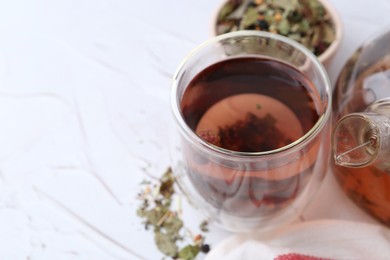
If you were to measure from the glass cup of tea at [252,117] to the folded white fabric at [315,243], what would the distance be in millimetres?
17

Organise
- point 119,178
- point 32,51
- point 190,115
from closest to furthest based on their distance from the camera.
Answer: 1. point 190,115
2. point 119,178
3. point 32,51

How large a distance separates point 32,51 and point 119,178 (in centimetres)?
→ 24

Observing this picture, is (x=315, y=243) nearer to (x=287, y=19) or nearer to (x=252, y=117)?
(x=252, y=117)

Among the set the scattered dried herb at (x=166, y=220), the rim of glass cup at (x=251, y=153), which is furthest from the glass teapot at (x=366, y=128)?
the scattered dried herb at (x=166, y=220)

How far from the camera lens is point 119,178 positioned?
73cm

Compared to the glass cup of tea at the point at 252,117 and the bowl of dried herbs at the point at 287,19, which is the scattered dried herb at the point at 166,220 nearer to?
the glass cup of tea at the point at 252,117

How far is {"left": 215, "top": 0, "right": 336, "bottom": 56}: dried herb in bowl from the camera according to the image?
771mm

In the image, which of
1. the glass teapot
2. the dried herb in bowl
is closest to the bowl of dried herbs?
the dried herb in bowl

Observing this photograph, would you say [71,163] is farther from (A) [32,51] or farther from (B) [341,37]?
(B) [341,37]

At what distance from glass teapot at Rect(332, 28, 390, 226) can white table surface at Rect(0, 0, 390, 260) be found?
0.16ft

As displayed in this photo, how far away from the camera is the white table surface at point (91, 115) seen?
701 millimetres

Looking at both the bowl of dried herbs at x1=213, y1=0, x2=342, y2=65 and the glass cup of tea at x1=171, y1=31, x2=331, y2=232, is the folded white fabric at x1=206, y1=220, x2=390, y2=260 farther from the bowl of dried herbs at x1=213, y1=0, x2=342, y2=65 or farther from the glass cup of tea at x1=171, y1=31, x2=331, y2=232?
the bowl of dried herbs at x1=213, y1=0, x2=342, y2=65

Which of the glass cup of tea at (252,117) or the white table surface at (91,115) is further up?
the glass cup of tea at (252,117)

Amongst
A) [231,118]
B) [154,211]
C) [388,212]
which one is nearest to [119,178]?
[154,211]
